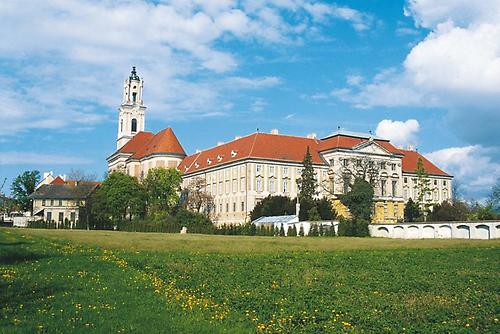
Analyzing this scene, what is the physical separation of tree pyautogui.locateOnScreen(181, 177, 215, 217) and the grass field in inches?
2606

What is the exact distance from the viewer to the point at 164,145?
107 metres

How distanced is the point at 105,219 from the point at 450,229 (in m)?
51.1

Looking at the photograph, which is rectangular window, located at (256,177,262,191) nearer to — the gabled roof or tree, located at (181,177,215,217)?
tree, located at (181,177,215,217)

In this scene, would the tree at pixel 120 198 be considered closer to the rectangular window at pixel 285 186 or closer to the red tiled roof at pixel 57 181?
the rectangular window at pixel 285 186

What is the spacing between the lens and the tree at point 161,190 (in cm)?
8181

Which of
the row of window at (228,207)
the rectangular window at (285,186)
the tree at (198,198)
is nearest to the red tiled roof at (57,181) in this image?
the tree at (198,198)

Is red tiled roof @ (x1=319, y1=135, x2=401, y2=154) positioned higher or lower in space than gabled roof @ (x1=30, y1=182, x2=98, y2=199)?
higher

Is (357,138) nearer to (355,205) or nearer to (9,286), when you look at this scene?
(355,205)

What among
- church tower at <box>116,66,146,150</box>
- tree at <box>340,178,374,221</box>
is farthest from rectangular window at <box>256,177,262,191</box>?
church tower at <box>116,66,146,150</box>

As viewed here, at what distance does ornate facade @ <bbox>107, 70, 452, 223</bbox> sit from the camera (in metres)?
84.4

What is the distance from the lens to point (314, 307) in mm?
11234

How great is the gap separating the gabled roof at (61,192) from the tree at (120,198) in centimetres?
1782

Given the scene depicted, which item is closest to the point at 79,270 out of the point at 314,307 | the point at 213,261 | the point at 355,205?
the point at 213,261

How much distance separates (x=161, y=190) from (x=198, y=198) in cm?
709
